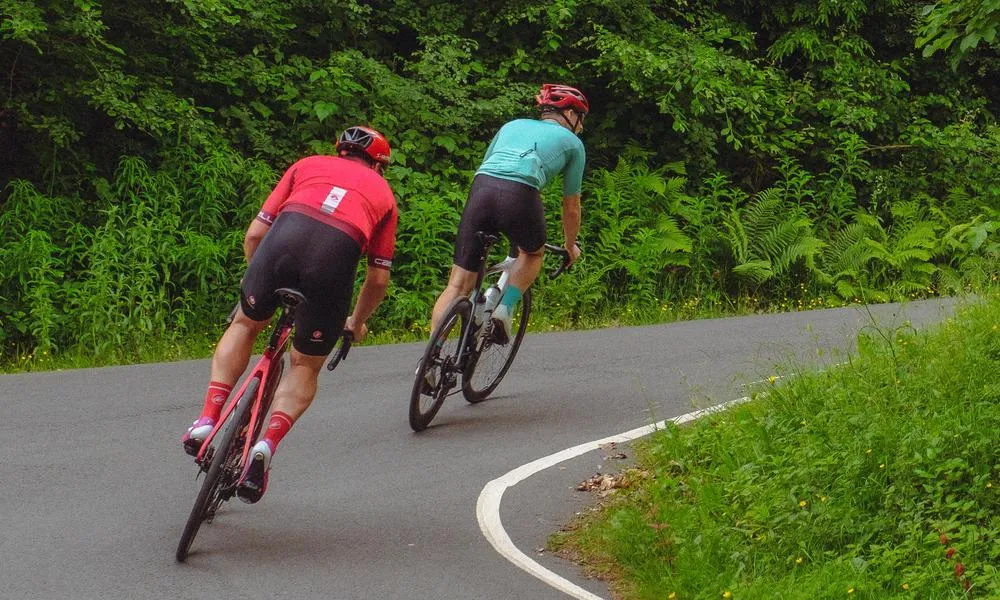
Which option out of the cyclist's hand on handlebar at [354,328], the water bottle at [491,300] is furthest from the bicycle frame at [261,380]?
the water bottle at [491,300]

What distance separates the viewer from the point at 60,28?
500 inches

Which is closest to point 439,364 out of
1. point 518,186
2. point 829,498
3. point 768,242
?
point 518,186

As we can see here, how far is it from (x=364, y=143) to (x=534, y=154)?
2.27 m

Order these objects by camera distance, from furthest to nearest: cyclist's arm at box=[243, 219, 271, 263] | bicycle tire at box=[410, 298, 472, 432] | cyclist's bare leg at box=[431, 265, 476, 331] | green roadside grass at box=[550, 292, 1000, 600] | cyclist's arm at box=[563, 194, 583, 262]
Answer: cyclist's arm at box=[563, 194, 583, 262] < cyclist's bare leg at box=[431, 265, 476, 331] < bicycle tire at box=[410, 298, 472, 432] < cyclist's arm at box=[243, 219, 271, 263] < green roadside grass at box=[550, 292, 1000, 600]

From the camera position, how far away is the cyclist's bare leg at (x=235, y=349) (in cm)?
646

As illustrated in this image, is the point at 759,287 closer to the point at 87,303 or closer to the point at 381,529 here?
the point at 87,303

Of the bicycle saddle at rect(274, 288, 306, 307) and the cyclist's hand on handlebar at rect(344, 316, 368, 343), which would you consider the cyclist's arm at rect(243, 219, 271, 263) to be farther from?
the cyclist's hand on handlebar at rect(344, 316, 368, 343)

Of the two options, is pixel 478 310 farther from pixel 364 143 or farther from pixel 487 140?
pixel 487 140

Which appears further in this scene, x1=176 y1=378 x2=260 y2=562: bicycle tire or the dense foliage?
the dense foliage

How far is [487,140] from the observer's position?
17.2 metres

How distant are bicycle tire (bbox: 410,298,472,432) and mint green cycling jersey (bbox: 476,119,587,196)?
95 cm

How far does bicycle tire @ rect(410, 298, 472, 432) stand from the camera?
28.0 ft

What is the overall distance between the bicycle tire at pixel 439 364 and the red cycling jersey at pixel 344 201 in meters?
1.86

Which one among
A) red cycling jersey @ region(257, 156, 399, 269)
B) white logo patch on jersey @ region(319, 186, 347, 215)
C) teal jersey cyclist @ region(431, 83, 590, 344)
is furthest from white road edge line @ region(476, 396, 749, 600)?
white logo patch on jersey @ region(319, 186, 347, 215)
